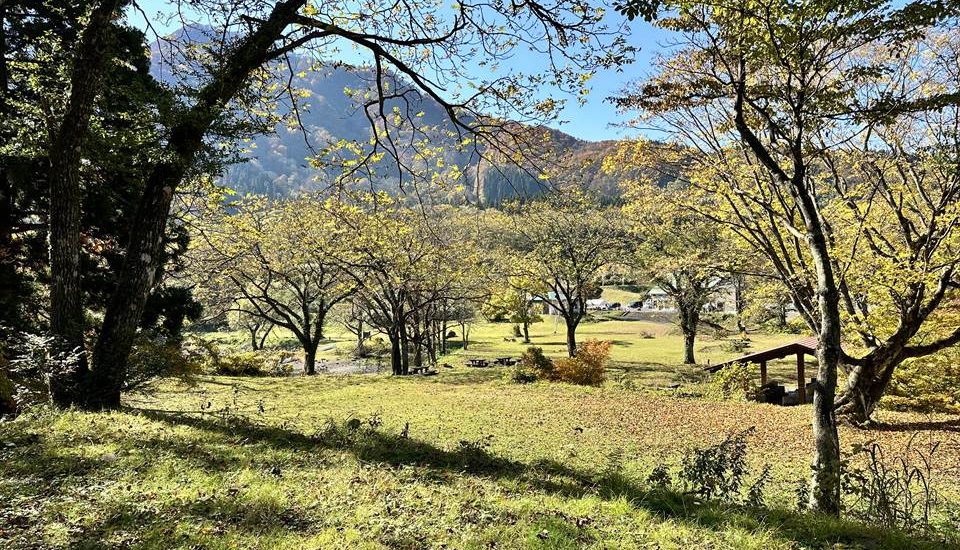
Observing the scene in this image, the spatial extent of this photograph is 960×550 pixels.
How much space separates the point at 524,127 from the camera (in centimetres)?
685

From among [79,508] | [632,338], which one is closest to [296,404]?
[79,508]

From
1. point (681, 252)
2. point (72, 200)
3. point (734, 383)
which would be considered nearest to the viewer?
point (72, 200)

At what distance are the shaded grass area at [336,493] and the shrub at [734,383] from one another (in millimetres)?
8631

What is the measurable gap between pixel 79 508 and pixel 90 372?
4.24 meters

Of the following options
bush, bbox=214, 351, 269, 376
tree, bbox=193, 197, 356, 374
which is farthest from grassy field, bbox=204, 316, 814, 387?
bush, bbox=214, 351, 269, 376

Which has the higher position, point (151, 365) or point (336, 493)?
point (151, 365)

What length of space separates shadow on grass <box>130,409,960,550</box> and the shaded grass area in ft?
0.08

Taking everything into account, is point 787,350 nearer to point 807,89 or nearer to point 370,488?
point 807,89

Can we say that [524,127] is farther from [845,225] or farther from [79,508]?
[845,225]

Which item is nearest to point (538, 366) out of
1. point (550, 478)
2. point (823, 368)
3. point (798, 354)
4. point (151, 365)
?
point (798, 354)

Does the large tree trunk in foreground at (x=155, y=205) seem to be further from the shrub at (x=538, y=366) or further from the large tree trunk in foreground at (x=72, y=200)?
the shrub at (x=538, y=366)

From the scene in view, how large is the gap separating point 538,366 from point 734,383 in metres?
7.24

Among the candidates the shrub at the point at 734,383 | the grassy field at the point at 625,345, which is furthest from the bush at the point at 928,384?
the grassy field at the point at 625,345

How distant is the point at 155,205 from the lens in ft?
21.8
